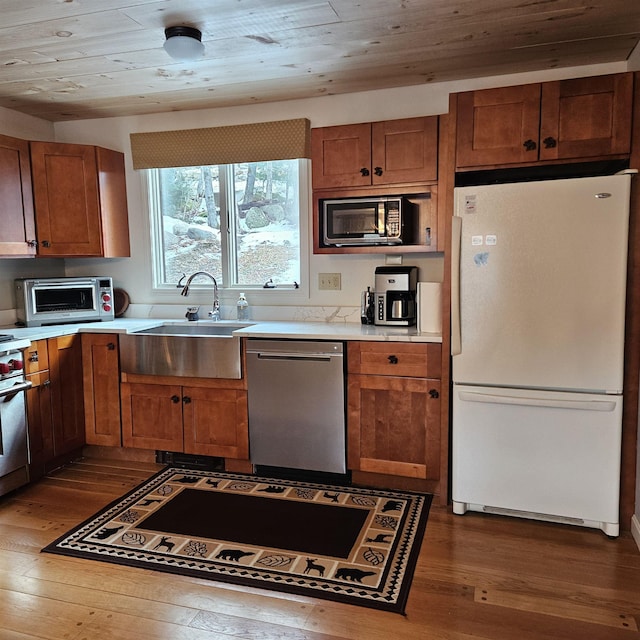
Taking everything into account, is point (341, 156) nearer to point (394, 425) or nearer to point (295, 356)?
point (295, 356)

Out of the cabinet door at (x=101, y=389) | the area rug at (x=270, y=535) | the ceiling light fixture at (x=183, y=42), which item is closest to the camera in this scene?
the area rug at (x=270, y=535)

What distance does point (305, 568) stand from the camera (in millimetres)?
2252

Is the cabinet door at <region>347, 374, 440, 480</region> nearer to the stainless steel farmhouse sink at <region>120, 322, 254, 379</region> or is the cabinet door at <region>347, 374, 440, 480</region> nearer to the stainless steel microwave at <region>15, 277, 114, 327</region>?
the stainless steel farmhouse sink at <region>120, 322, 254, 379</region>

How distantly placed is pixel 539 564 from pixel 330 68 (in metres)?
2.64

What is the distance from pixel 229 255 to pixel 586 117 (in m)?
2.35

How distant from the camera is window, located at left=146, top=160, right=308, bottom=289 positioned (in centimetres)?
369

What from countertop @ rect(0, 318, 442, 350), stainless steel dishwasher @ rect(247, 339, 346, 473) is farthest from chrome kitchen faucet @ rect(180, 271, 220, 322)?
stainless steel dishwasher @ rect(247, 339, 346, 473)

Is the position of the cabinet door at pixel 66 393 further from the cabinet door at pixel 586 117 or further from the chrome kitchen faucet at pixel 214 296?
the cabinet door at pixel 586 117

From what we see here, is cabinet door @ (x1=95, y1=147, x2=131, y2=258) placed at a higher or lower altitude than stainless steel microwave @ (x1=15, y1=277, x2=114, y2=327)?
higher

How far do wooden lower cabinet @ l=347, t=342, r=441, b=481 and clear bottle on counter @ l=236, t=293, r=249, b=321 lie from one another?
103 centimetres

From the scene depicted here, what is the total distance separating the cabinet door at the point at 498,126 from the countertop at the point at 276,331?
0.93m

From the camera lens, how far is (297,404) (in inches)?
120

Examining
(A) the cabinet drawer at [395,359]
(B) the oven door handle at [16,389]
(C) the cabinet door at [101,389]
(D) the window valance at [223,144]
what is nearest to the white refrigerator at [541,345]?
(A) the cabinet drawer at [395,359]

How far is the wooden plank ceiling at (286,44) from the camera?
222 cm
